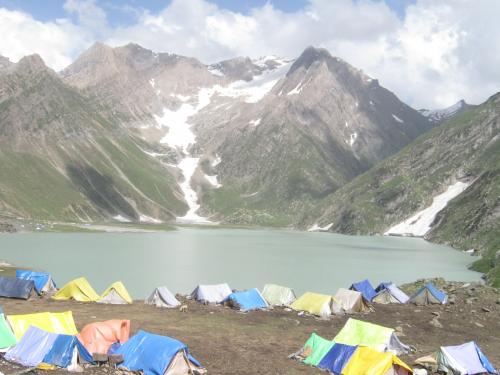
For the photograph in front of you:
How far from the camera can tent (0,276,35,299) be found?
176 ft

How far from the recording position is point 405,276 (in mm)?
93750

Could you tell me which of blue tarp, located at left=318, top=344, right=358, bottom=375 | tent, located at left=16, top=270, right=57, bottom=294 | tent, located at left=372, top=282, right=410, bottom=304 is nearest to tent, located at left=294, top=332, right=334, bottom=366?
blue tarp, located at left=318, top=344, right=358, bottom=375

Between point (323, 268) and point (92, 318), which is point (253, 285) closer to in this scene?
point (323, 268)

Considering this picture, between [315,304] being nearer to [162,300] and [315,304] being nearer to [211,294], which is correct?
[211,294]

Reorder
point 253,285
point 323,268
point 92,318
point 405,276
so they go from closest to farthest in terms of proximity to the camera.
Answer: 1. point 92,318
2. point 253,285
3. point 405,276
4. point 323,268

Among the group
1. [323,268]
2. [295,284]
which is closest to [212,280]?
[295,284]

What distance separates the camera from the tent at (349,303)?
5219cm

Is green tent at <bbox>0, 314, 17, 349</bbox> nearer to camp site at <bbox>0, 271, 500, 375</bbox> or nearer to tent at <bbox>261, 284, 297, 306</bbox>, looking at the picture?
camp site at <bbox>0, 271, 500, 375</bbox>

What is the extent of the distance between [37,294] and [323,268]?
5796 centimetres

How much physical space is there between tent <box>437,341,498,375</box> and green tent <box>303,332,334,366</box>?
6539mm

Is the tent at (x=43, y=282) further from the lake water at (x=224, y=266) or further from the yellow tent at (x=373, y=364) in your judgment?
the yellow tent at (x=373, y=364)

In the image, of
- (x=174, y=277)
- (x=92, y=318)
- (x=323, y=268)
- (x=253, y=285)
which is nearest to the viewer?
(x=92, y=318)

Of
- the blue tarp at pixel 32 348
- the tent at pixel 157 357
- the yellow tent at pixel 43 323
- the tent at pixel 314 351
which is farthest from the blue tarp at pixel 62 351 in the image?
the tent at pixel 314 351

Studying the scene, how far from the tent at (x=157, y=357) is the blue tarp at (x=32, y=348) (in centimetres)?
385
